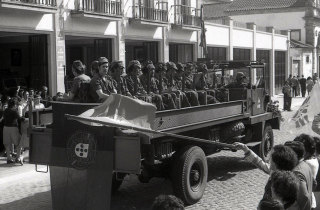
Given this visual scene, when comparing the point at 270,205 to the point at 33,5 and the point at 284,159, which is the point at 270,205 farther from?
the point at 33,5

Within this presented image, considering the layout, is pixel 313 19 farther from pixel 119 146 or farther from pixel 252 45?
pixel 119 146

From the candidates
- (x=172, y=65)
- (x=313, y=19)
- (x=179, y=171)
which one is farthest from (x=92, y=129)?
(x=313, y=19)

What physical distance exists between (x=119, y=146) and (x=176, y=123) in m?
1.34

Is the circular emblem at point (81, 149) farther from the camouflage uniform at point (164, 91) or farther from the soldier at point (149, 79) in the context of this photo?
the soldier at point (149, 79)

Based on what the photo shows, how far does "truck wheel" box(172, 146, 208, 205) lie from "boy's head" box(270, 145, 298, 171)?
341 centimetres

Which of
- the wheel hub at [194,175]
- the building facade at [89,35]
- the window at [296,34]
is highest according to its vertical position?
the window at [296,34]

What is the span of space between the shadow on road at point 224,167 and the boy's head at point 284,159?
5.66m

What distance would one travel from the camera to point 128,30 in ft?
76.6

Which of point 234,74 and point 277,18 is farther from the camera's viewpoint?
point 277,18

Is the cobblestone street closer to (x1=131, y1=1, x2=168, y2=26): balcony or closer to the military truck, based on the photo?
the military truck

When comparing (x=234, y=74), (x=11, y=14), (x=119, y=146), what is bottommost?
(x=119, y=146)

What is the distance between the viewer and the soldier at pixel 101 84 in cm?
805

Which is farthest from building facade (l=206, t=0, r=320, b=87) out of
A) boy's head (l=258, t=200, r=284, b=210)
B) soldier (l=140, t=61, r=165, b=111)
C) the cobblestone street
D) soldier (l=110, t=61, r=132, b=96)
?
boy's head (l=258, t=200, r=284, b=210)

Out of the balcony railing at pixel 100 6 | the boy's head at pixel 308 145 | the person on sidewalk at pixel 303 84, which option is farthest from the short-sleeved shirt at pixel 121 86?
the person on sidewalk at pixel 303 84
